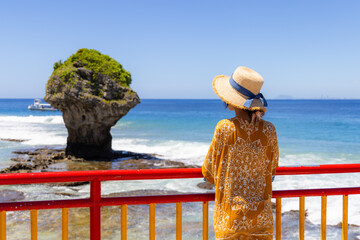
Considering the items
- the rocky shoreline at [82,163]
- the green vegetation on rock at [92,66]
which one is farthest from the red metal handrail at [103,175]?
the green vegetation on rock at [92,66]

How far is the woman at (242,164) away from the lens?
233 centimetres

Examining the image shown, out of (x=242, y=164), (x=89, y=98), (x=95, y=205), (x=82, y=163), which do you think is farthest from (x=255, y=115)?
(x=89, y=98)

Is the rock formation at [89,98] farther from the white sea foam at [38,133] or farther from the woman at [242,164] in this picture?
the woman at [242,164]

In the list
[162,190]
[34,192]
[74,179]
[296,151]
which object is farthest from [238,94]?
[296,151]

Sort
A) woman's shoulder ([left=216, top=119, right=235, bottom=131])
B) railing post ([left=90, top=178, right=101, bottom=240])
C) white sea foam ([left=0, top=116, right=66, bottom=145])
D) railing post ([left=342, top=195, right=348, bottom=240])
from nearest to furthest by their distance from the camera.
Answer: woman's shoulder ([left=216, top=119, right=235, bottom=131]) < railing post ([left=90, top=178, right=101, bottom=240]) < railing post ([left=342, top=195, right=348, bottom=240]) < white sea foam ([left=0, top=116, right=66, bottom=145])

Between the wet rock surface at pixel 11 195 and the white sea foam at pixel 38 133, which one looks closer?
the wet rock surface at pixel 11 195

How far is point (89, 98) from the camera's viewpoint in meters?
15.7

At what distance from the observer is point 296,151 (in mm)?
21125

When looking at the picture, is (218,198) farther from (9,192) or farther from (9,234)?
(9,192)

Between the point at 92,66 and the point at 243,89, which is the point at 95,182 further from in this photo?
the point at 92,66

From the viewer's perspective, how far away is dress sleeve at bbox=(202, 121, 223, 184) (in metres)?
2.34

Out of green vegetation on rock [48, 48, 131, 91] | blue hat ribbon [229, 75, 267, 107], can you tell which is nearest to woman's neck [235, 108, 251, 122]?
blue hat ribbon [229, 75, 267, 107]

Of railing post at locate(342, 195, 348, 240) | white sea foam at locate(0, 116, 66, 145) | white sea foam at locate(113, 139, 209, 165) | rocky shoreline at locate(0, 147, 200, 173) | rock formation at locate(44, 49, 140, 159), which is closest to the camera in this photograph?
railing post at locate(342, 195, 348, 240)

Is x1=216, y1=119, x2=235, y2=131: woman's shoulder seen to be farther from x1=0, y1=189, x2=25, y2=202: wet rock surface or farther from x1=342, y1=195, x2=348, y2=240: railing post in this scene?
x1=0, y1=189, x2=25, y2=202: wet rock surface
